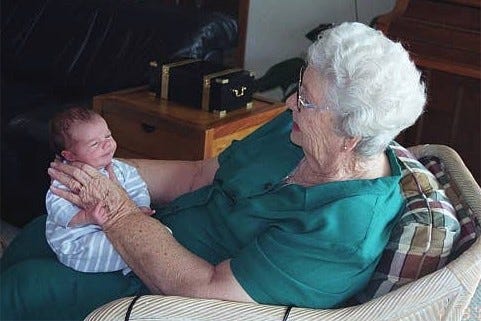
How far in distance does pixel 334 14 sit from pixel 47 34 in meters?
1.32

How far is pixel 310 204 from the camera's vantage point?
1571mm

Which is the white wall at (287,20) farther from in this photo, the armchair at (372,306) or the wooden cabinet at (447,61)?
the armchair at (372,306)

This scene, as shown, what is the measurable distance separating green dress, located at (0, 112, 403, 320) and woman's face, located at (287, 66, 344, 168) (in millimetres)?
77

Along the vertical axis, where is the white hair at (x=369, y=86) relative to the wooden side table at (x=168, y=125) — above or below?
above

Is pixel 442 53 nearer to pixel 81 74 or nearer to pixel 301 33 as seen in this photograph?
pixel 301 33

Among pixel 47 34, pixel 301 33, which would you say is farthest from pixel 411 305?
pixel 301 33

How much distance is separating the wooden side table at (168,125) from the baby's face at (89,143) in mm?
742

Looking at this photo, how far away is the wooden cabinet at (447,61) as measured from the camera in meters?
3.00

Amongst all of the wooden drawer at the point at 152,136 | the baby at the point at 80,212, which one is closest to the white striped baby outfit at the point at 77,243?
the baby at the point at 80,212

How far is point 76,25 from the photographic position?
134 inches

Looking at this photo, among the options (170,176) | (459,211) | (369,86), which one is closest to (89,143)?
(170,176)

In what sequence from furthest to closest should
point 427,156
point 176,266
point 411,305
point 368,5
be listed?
point 368,5
point 427,156
point 176,266
point 411,305

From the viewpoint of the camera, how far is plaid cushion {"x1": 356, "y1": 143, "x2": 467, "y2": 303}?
1523 millimetres

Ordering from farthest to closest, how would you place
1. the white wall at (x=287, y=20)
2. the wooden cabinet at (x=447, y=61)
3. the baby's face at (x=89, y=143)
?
the white wall at (x=287, y=20), the wooden cabinet at (x=447, y=61), the baby's face at (x=89, y=143)
